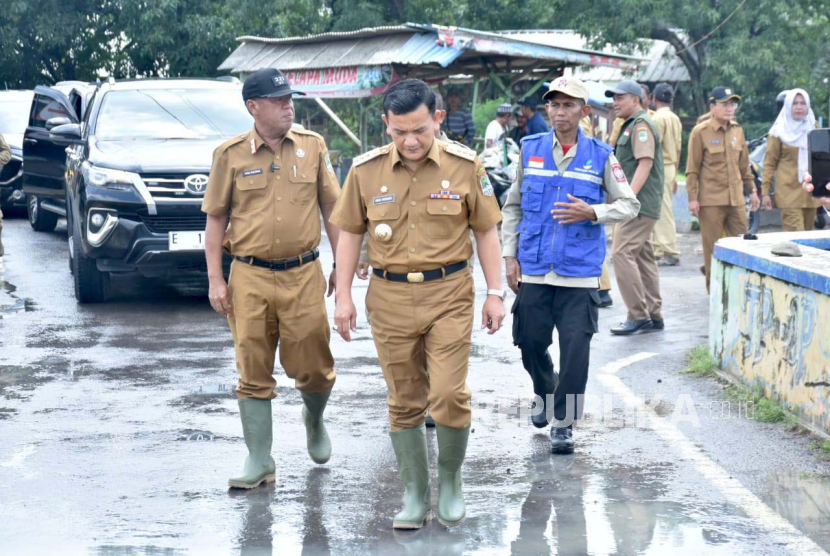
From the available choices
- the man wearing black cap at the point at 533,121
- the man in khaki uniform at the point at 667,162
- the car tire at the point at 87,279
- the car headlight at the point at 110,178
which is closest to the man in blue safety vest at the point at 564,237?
the car headlight at the point at 110,178

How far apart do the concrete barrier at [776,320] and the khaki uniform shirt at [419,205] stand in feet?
7.30

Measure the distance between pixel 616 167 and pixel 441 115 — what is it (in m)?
1.52

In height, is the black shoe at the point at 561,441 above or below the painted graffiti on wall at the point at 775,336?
below

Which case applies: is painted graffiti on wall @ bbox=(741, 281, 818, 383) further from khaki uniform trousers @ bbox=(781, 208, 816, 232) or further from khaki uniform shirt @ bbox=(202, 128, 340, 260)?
khaki uniform trousers @ bbox=(781, 208, 816, 232)

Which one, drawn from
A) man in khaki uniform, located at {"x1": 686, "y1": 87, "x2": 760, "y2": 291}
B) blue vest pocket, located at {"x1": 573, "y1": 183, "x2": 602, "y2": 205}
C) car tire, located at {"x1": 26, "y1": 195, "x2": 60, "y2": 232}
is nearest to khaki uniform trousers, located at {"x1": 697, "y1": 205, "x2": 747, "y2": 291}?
man in khaki uniform, located at {"x1": 686, "y1": 87, "x2": 760, "y2": 291}

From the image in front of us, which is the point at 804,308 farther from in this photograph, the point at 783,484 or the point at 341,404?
the point at 341,404

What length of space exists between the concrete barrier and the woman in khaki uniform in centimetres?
273

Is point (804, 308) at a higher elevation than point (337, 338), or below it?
higher

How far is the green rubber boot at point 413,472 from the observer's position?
488 centimetres

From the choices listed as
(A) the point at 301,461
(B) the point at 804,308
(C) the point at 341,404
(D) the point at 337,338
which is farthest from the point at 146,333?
(B) the point at 804,308

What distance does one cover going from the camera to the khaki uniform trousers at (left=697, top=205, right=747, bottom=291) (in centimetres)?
1047

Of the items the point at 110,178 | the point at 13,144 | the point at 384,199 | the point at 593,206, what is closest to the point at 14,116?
the point at 13,144

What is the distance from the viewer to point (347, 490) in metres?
5.43

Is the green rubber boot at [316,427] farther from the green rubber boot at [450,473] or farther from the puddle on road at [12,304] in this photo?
the puddle on road at [12,304]
